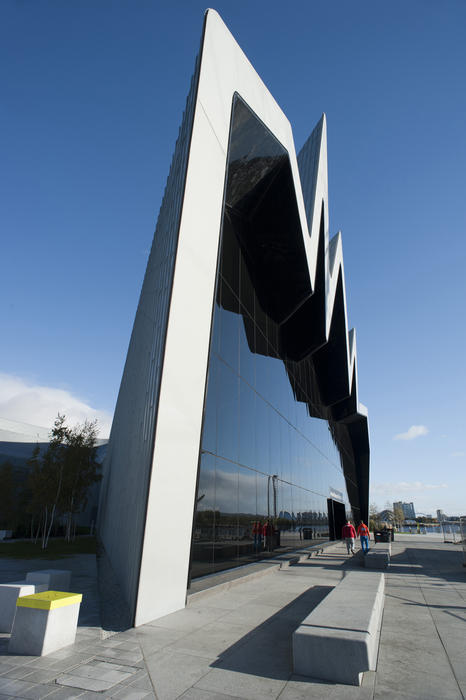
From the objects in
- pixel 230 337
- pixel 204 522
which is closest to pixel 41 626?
pixel 204 522

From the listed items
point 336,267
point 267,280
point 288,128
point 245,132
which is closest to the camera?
point 245,132

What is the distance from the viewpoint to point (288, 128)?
11.5 metres

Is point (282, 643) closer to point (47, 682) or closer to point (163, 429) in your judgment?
point (47, 682)

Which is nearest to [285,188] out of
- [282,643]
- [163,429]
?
[163,429]

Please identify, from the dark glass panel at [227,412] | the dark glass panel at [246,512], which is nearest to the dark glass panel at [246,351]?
the dark glass panel at [227,412]

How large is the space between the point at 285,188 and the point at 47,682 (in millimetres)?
12382

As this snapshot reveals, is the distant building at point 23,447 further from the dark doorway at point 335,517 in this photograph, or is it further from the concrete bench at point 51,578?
the concrete bench at point 51,578

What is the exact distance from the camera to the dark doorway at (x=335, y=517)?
2732 centimetres

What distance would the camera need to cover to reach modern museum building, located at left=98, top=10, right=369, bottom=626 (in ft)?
20.8

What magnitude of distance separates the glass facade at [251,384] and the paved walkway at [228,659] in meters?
2.11

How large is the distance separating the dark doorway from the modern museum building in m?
6.55

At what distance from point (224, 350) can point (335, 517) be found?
25.7m

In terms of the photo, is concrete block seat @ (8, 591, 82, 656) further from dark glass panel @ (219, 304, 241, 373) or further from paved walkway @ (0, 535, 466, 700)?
dark glass panel @ (219, 304, 241, 373)

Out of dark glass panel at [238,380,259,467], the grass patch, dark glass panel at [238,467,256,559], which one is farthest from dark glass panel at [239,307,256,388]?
the grass patch
